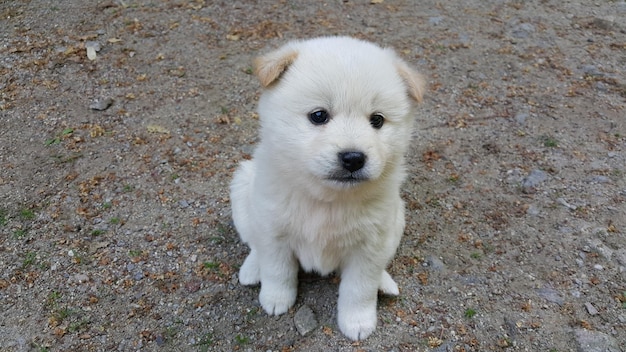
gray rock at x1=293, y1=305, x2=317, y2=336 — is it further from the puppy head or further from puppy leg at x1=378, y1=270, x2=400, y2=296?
the puppy head

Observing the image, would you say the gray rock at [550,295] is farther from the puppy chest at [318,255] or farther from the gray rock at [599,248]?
the puppy chest at [318,255]

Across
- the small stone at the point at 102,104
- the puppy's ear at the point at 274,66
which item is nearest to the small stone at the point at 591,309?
the puppy's ear at the point at 274,66

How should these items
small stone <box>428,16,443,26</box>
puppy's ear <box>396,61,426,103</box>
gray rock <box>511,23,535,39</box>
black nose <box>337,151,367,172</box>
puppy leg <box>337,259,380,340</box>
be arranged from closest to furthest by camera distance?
black nose <box>337,151,367,172</box> < puppy's ear <box>396,61,426,103</box> < puppy leg <box>337,259,380,340</box> < gray rock <box>511,23,535,39</box> < small stone <box>428,16,443,26</box>

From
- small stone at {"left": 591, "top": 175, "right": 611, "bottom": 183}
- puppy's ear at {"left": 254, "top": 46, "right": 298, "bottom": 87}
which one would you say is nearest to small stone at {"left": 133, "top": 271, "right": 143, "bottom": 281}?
puppy's ear at {"left": 254, "top": 46, "right": 298, "bottom": 87}

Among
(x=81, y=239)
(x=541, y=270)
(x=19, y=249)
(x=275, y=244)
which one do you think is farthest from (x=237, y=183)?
(x=541, y=270)

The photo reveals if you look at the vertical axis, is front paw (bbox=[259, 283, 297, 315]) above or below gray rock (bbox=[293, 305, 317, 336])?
above

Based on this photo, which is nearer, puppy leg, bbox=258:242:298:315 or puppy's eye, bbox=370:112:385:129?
puppy's eye, bbox=370:112:385:129

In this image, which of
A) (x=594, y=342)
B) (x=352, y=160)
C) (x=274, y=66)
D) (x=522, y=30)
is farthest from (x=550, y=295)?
(x=522, y=30)

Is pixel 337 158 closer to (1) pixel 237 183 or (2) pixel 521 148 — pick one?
(1) pixel 237 183
